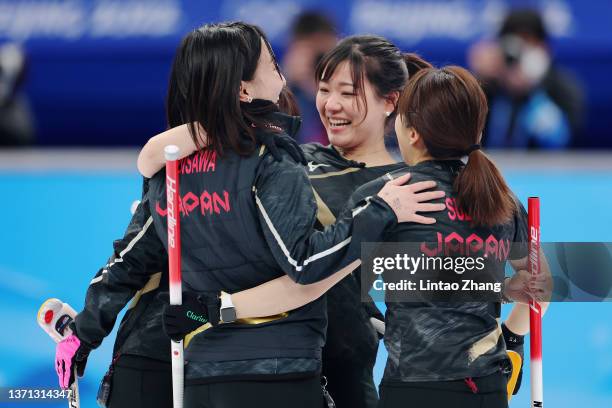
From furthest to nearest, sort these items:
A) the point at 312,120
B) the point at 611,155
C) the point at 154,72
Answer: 1. the point at 154,72
2. the point at 611,155
3. the point at 312,120

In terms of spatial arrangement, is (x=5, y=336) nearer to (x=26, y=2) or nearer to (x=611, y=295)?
(x=611, y=295)

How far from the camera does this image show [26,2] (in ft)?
38.2

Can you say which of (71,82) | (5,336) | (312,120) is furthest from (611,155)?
(5,336)

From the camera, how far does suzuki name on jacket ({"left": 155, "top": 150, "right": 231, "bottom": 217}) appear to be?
298cm

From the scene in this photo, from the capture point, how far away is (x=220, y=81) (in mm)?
2980

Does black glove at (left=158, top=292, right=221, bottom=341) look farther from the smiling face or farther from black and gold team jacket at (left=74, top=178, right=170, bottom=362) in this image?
the smiling face

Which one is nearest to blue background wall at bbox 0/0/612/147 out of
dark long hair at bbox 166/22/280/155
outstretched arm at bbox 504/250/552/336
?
outstretched arm at bbox 504/250/552/336

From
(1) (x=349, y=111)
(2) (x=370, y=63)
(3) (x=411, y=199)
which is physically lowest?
(3) (x=411, y=199)

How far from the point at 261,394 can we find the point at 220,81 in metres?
0.91

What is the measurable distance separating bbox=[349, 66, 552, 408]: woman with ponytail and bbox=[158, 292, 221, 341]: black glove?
1.67 feet

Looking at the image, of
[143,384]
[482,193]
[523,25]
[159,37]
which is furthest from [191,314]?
[159,37]

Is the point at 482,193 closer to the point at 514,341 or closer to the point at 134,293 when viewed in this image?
the point at 514,341

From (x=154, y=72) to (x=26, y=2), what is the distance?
5.32 feet

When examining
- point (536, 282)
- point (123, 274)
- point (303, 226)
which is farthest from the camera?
point (123, 274)
